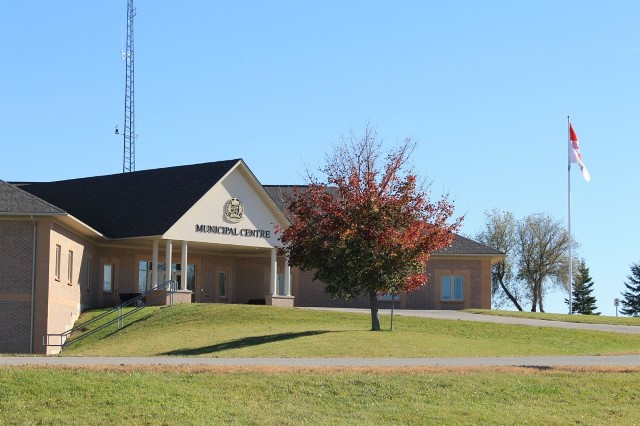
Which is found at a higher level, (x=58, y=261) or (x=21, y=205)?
(x=21, y=205)

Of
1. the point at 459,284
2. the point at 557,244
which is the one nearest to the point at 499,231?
the point at 557,244

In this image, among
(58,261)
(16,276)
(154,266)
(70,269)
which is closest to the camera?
(16,276)

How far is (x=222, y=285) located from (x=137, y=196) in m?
7.18

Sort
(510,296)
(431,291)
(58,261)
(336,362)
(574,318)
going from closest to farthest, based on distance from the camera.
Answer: (336,362) < (58,261) < (574,318) < (431,291) < (510,296)

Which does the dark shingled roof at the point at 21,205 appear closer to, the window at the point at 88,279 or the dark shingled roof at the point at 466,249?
the window at the point at 88,279

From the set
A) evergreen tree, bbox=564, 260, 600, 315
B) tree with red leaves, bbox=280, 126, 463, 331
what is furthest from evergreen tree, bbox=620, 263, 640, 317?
tree with red leaves, bbox=280, 126, 463, 331

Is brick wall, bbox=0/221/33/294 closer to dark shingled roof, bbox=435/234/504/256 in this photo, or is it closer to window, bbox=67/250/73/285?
window, bbox=67/250/73/285

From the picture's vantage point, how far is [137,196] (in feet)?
171

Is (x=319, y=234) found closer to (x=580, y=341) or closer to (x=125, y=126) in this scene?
(x=580, y=341)

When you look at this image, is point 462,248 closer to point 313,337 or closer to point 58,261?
point 58,261

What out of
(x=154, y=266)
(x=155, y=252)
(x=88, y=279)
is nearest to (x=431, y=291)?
(x=155, y=252)

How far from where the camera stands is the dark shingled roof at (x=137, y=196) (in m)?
48.9

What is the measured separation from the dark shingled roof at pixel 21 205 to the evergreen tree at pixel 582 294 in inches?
2221

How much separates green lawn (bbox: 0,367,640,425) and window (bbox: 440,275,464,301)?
34946mm
